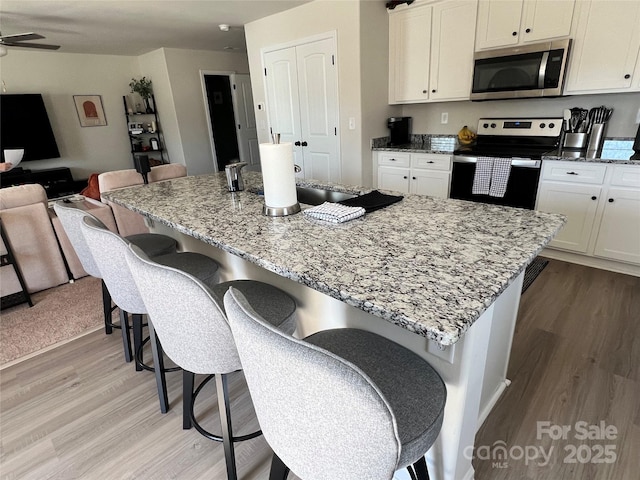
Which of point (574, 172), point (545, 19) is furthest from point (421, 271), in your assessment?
point (545, 19)

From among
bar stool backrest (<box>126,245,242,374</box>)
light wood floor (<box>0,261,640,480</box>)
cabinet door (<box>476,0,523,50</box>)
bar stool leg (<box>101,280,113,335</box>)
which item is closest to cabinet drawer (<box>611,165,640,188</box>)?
light wood floor (<box>0,261,640,480</box>)

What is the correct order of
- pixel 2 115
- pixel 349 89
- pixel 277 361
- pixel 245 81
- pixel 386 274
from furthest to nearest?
pixel 245 81 < pixel 2 115 < pixel 349 89 < pixel 386 274 < pixel 277 361

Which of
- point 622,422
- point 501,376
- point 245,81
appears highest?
point 245,81

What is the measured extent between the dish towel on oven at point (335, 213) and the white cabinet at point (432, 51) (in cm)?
267

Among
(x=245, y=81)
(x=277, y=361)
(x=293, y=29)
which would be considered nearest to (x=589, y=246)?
(x=277, y=361)

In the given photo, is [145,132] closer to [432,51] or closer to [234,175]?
[432,51]

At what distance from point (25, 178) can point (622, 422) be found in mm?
6553

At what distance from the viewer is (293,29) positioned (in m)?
3.75

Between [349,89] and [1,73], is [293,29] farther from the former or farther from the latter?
[1,73]

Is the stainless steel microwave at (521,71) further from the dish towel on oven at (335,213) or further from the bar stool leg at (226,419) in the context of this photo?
the bar stool leg at (226,419)

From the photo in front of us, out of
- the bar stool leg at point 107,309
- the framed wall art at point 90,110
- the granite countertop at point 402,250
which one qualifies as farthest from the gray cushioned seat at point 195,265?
the framed wall art at point 90,110

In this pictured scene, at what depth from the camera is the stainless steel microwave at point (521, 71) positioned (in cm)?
282

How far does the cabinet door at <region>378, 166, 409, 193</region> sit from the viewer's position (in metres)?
3.75

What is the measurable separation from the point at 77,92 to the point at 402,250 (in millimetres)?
6432
